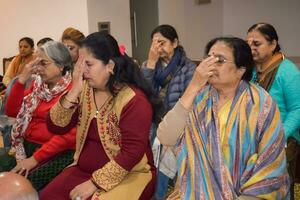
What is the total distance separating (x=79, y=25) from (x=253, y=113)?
3.47 meters

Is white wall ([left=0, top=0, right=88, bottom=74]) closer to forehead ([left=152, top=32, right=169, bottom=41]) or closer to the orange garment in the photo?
the orange garment

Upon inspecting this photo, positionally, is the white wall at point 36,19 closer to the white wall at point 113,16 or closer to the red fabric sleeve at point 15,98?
the white wall at point 113,16

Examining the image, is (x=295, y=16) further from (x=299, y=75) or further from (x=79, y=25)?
(x=299, y=75)

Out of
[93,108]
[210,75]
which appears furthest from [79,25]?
[210,75]

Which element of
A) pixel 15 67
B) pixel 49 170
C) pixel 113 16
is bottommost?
pixel 49 170

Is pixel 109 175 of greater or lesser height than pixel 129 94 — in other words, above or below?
below

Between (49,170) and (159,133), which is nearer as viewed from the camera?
(159,133)

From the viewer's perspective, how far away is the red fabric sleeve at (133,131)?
184cm

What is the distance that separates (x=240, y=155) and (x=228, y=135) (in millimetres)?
95

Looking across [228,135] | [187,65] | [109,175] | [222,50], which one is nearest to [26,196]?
[109,175]

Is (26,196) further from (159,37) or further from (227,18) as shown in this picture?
(227,18)

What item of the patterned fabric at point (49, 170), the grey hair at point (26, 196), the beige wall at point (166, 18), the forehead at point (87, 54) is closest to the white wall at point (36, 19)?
the beige wall at point (166, 18)

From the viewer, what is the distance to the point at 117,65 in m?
1.95

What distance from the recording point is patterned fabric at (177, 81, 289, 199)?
1.72 metres
